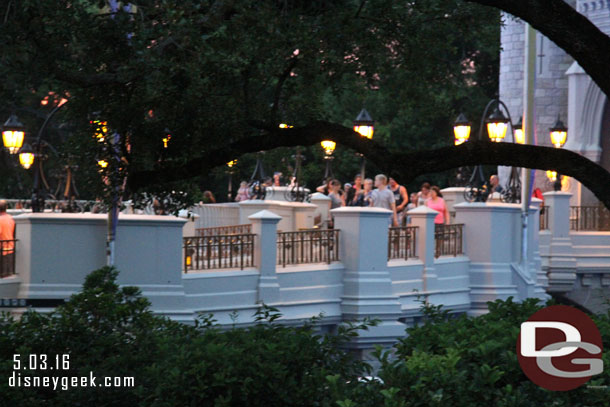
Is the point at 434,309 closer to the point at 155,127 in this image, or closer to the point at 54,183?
the point at 155,127

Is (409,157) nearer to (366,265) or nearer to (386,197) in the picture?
(366,265)

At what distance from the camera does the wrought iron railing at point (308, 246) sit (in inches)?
784

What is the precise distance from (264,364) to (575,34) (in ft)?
11.1

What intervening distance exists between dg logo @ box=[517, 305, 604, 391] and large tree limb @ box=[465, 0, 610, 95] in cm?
251

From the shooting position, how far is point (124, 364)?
26.6 feet

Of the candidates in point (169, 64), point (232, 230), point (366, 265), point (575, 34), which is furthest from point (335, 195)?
point (575, 34)

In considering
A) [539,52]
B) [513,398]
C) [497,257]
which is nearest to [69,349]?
[513,398]

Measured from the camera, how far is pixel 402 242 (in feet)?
72.2

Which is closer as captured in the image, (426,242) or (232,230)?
(426,242)

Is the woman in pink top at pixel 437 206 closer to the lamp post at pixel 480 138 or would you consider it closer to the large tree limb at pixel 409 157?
the lamp post at pixel 480 138

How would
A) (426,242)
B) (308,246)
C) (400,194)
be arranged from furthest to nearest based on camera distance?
1. (400,194)
2. (426,242)
3. (308,246)

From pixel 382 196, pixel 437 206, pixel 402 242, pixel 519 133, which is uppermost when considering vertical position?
pixel 519 133

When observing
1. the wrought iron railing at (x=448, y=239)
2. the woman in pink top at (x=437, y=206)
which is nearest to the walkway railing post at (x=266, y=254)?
the wrought iron railing at (x=448, y=239)

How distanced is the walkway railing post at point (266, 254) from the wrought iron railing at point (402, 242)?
122 inches
